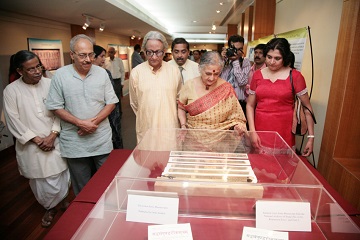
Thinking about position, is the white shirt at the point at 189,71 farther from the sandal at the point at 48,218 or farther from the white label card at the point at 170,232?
the white label card at the point at 170,232

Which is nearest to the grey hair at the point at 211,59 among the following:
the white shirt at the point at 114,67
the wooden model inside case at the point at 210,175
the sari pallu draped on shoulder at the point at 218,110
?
the sari pallu draped on shoulder at the point at 218,110

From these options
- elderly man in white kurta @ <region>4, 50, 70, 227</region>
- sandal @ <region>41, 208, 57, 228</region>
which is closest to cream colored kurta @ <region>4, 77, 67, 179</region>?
elderly man in white kurta @ <region>4, 50, 70, 227</region>

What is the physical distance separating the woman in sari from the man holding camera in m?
1.10

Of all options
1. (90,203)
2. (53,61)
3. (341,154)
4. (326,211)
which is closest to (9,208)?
(90,203)

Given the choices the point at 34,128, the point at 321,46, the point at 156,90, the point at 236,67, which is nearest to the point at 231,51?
the point at 236,67

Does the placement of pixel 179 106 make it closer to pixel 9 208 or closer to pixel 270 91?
pixel 270 91

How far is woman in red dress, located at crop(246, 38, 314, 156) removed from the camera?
1804 mm

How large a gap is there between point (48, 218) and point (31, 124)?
2.60 ft

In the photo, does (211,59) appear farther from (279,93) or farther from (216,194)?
(216,194)

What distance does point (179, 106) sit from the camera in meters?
1.92

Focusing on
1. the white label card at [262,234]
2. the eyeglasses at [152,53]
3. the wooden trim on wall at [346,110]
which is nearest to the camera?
the white label card at [262,234]

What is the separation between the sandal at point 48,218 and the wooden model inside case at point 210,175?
1.31m

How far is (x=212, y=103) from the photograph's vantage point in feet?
5.68

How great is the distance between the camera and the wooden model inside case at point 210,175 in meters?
0.98
